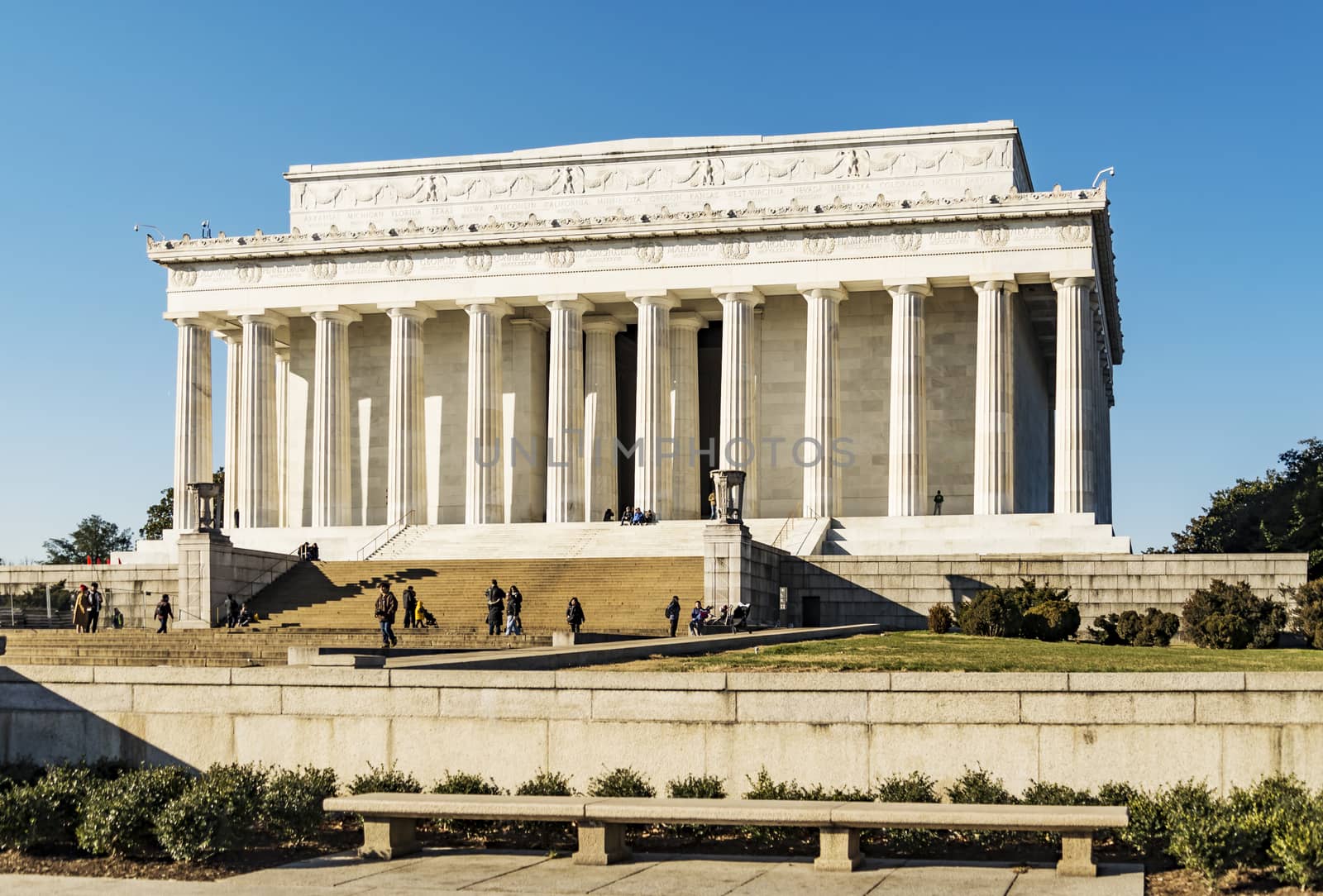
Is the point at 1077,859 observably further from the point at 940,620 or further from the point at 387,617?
the point at 940,620

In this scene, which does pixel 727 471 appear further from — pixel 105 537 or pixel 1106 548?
pixel 105 537

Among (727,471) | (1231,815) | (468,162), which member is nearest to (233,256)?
(468,162)

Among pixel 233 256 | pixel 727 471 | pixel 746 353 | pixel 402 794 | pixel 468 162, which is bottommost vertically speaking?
pixel 402 794

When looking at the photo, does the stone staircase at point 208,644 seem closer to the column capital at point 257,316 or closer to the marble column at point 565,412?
the marble column at point 565,412

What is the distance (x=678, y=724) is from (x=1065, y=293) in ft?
159

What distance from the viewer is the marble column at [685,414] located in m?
68.9

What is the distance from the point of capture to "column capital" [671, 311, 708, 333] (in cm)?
7162

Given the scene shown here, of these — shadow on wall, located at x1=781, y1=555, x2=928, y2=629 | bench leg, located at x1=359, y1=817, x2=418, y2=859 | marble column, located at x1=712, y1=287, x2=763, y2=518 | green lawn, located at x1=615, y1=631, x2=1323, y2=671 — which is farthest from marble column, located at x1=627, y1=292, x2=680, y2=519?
bench leg, located at x1=359, y1=817, x2=418, y2=859

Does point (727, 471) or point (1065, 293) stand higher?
point (1065, 293)

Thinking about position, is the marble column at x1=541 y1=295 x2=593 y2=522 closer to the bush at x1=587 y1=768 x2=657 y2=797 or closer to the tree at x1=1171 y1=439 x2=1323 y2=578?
the tree at x1=1171 y1=439 x2=1323 y2=578

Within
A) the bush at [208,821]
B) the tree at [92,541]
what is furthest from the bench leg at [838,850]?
the tree at [92,541]

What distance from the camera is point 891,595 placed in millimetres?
53844

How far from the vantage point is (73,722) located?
21578 millimetres

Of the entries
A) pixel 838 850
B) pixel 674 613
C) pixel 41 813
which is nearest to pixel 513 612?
pixel 674 613
